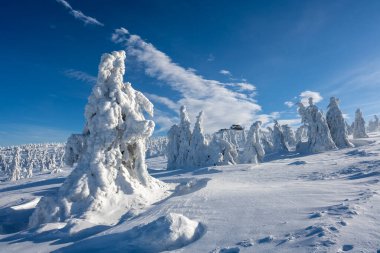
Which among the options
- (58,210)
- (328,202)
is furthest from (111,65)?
(328,202)

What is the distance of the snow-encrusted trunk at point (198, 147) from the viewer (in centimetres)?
4388

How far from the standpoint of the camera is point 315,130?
48.3m

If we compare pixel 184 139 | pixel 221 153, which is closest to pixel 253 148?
pixel 221 153

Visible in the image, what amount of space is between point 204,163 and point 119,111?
90.3 feet

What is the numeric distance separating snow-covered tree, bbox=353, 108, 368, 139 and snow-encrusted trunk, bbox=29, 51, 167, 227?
198 ft

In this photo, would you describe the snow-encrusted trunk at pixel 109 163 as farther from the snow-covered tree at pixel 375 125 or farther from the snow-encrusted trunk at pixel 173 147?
the snow-covered tree at pixel 375 125

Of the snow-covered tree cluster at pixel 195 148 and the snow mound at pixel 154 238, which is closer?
the snow mound at pixel 154 238

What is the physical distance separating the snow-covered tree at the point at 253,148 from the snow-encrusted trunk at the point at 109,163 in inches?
964

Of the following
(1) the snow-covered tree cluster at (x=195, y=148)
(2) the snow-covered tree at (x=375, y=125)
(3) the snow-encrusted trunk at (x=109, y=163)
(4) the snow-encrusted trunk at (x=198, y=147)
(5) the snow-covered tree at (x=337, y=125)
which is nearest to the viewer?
(3) the snow-encrusted trunk at (x=109, y=163)

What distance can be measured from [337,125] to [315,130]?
521 centimetres

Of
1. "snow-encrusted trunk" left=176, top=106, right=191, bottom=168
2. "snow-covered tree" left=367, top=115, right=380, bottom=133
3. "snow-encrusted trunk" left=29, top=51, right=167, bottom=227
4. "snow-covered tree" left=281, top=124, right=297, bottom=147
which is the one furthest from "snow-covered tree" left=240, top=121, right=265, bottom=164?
"snow-covered tree" left=367, top=115, right=380, bottom=133

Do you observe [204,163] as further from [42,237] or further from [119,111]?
[42,237]

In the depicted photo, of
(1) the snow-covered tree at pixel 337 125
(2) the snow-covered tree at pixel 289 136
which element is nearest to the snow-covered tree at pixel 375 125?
(2) the snow-covered tree at pixel 289 136

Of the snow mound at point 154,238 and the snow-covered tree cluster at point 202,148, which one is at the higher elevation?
the snow-covered tree cluster at point 202,148
